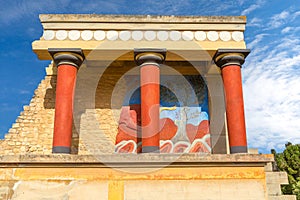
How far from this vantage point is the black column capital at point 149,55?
9.27 metres

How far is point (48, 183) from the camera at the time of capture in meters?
6.39

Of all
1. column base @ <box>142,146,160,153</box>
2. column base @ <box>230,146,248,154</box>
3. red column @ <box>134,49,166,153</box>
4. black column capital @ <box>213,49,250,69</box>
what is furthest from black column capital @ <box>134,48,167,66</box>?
column base @ <box>230,146,248,154</box>

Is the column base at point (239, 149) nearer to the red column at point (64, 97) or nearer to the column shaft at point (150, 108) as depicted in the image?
the column shaft at point (150, 108)

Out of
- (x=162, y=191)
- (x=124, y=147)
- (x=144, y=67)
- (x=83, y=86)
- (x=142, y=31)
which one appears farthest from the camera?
(x=83, y=86)

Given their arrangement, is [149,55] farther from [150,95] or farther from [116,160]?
[116,160]

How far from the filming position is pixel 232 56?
9.41 m

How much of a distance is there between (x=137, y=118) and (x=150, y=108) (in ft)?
7.85

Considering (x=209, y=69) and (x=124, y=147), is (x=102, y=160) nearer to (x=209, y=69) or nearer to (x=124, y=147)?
(x=124, y=147)

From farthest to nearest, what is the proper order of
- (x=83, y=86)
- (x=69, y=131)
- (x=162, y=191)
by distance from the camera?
(x=83, y=86) < (x=69, y=131) < (x=162, y=191)

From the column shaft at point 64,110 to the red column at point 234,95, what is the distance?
4.02 metres

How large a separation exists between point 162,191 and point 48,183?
2.11 metres

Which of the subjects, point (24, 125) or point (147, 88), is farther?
point (24, 125)

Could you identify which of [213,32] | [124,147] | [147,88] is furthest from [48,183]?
[213,32]

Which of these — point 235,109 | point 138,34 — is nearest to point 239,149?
point 235,109
